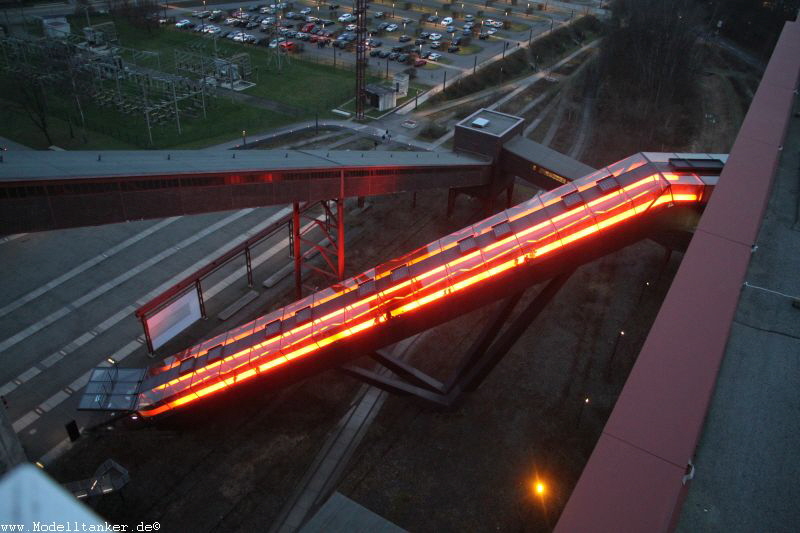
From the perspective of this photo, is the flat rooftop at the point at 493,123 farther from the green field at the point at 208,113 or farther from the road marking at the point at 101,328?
the green field at the point at 208,113

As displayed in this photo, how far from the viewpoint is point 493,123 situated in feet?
165

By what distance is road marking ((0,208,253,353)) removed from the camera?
35.8m

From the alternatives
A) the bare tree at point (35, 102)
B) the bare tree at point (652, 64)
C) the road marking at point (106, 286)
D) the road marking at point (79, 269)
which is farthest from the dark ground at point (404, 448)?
the bare tree at point (652, 64)

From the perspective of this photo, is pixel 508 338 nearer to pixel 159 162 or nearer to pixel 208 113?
pixel 159 162

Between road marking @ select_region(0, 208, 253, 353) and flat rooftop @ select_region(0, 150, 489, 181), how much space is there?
421 inches

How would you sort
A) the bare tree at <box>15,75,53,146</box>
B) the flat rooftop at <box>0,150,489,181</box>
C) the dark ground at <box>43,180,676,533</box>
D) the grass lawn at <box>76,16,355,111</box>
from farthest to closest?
the grass lawn at <box>76,16,355,111</box> → the bare tree at <box>15,75,53,146</box> → the dark ground at <box>43,180,676,533</box> → the flat rooftop at <box>0,150,489,181</box>

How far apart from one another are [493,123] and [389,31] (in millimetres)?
71755

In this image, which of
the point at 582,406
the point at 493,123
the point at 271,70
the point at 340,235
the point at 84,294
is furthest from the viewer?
the point at 271,70

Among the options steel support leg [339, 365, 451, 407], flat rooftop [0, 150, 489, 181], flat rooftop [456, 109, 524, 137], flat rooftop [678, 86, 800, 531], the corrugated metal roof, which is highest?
flat rooftop [678, 86, 800, 531]

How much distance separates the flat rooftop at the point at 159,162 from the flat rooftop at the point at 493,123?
11.0 meters

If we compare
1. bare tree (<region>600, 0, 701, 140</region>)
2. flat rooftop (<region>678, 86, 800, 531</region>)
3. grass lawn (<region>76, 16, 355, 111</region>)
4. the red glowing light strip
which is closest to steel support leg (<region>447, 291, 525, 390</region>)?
the red glowing light strip

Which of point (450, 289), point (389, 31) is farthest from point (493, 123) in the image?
point (389, 31)

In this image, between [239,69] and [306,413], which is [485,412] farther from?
[239,69]

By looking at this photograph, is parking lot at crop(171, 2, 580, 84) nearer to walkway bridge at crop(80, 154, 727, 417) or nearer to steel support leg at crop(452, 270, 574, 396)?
steel support leg at crop(452, 270, 574, 396)
